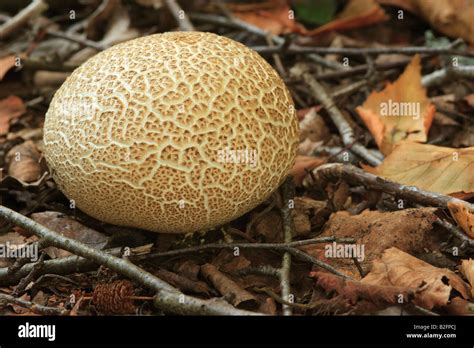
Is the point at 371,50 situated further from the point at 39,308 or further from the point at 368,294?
the point at 39,308

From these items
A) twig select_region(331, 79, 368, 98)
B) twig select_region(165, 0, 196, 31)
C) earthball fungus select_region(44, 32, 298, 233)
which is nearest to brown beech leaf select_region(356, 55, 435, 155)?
twig select_region(331, 79, 368, 98)

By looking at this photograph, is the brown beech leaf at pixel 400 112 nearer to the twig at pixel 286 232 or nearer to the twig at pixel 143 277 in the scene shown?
the twig at pixel 286 232

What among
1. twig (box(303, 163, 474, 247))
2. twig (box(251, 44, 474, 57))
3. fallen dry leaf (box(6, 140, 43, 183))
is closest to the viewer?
twig (box(303, 163, 474, 247))

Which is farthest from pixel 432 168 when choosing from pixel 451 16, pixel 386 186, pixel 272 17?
pixel 272 17

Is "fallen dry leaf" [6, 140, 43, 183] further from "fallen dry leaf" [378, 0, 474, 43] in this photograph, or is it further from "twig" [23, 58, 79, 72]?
"fallen dry leaf" [378, 0, 474, 43]
